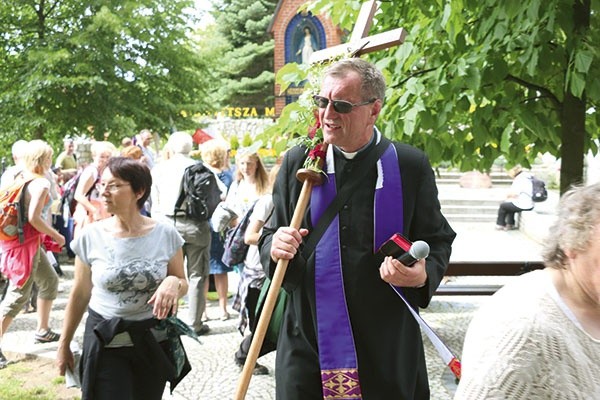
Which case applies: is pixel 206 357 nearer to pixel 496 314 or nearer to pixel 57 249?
pixel 57 249

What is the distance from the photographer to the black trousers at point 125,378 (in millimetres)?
3994

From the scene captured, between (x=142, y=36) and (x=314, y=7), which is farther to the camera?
(x=142, y=36)

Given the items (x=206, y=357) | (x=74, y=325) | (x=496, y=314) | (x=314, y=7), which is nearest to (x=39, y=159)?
(x=206, y=357)

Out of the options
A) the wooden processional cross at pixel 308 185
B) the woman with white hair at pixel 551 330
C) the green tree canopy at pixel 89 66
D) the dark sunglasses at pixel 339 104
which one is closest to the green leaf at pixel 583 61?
the wooden processional cross at pixel 308 185

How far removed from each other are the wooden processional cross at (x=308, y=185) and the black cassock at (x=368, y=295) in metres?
0.15

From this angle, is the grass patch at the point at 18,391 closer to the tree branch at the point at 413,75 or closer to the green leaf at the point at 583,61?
the tree branch at the point at 413,75

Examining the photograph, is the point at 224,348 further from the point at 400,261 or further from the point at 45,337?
the point at 400,261

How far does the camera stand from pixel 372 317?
3.22 m

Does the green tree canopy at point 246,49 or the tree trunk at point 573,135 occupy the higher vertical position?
the green tree canopy at point 246,49

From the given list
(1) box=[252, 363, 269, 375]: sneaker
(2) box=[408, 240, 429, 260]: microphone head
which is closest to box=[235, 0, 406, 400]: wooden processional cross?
(2) box=[408, 240, 429, 260]: microphone head

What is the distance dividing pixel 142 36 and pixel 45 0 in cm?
250

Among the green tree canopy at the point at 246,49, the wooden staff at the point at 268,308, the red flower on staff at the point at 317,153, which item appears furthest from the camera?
the green tree canopy at the point at 246,49

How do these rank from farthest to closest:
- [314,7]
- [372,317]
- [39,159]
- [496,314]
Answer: [39,159], [314,7], [372,317], [496,314]

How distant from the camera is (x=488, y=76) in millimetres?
5785
